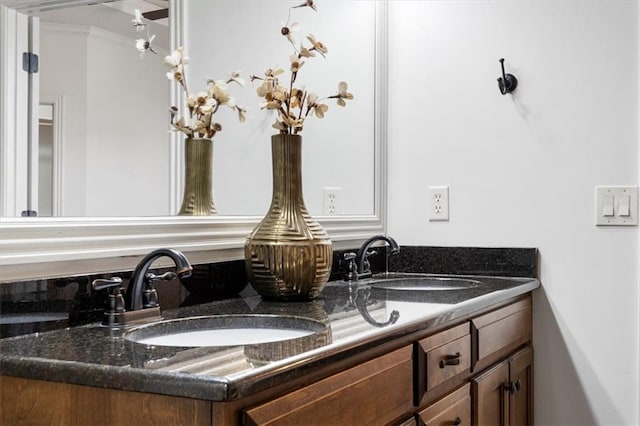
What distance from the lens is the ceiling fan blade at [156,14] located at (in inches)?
59.2

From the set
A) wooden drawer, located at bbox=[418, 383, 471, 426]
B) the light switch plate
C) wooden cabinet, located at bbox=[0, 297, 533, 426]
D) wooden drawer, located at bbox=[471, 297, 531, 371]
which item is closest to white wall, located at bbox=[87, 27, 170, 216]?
wooden cabinet, located at bbox=[0, 297, 533, 426]

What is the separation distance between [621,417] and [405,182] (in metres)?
0.96

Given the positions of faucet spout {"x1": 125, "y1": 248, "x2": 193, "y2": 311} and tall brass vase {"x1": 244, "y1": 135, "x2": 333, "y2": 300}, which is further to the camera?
tall brass vase {"x1": 244, "y1": 135, "x2": 333, "y2": 300}

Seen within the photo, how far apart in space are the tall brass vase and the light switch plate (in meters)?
0.90

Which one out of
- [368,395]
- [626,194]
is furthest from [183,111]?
[626,194]

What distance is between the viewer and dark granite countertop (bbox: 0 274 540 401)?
0.88m

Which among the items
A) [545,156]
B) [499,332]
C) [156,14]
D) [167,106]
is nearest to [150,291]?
[167,106]

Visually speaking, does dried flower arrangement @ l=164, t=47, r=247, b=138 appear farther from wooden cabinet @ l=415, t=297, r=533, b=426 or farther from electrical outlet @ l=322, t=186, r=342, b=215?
wooden cabinet @ l=415, t=297, r=533, b=426

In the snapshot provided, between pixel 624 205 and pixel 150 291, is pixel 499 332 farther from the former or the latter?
pixel 150 291

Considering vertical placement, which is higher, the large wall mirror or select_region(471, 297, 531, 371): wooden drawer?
the large wall mirror

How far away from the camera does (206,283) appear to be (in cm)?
159

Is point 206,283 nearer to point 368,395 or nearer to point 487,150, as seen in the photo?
point 368,395

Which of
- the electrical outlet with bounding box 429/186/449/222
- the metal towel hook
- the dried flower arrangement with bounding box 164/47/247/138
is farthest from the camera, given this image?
the electrical outlet with bounding box 429/186/449/222

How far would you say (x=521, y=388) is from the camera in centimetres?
207
